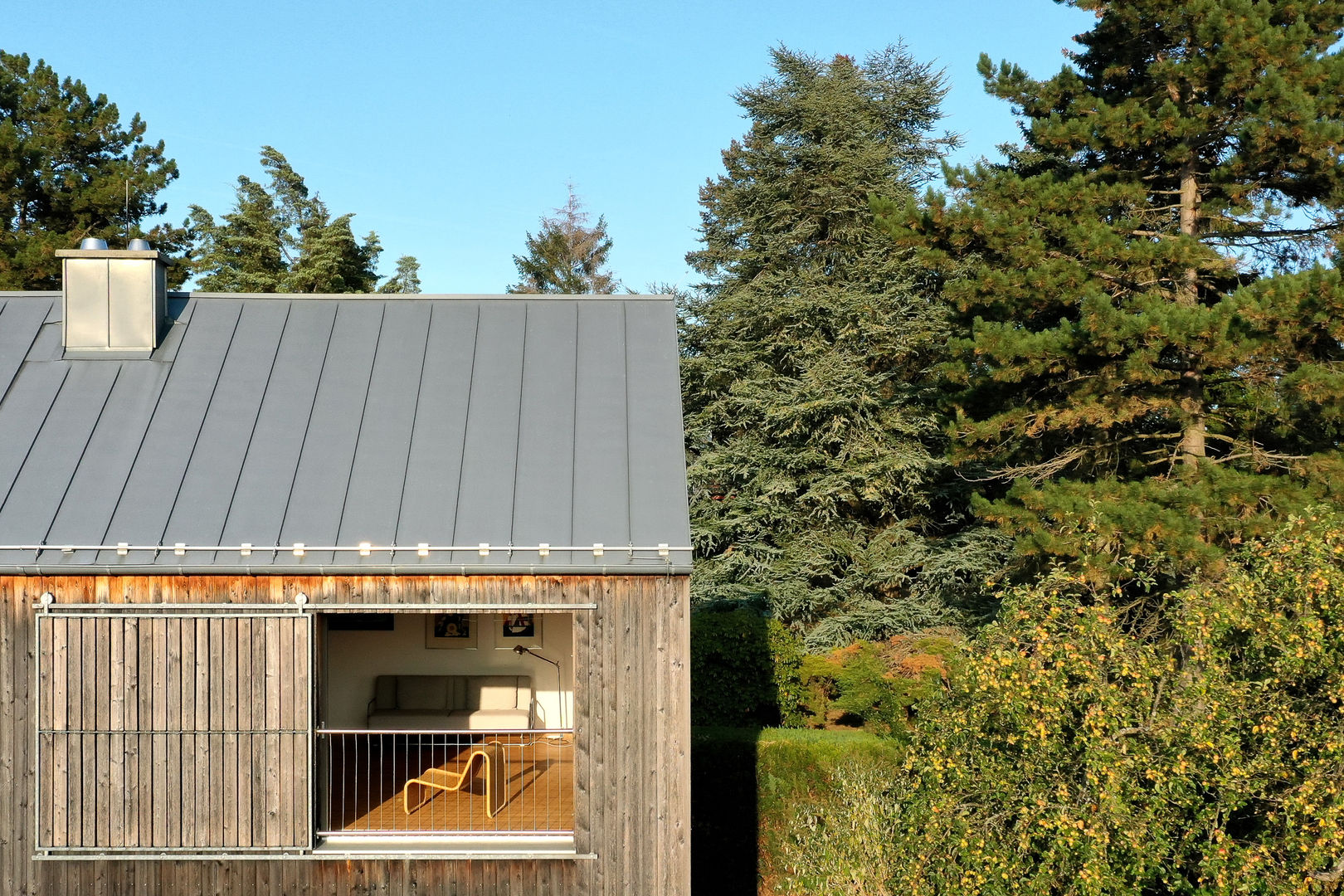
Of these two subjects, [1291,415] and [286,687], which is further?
[1291,415]

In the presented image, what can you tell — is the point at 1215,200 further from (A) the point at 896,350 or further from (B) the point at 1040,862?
(B) the point at 1040,862

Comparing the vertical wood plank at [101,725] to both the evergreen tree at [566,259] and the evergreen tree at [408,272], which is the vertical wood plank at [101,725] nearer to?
the evergreen tree at [566,259]

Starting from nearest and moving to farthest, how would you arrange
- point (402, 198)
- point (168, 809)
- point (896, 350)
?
point (168, 809) → point (896, 350) → point (402, 198)

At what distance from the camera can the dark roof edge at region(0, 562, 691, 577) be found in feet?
23.4

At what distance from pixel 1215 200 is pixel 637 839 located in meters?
10.4

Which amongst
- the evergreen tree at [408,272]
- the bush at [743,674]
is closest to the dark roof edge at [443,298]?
the bush at [743,674]

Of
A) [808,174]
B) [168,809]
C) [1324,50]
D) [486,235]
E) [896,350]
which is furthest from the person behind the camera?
[486,235]

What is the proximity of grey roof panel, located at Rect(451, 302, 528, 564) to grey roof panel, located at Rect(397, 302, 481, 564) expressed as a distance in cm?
6

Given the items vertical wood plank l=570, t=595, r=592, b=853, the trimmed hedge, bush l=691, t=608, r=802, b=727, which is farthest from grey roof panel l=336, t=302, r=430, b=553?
bush l=691, t=608, r=802, b=727

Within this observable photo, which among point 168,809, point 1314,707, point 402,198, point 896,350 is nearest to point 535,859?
point 168,809

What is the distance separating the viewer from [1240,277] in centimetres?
1295

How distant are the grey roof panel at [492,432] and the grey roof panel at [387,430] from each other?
494 millimetres

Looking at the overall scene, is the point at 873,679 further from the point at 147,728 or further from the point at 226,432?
the point at 147,728

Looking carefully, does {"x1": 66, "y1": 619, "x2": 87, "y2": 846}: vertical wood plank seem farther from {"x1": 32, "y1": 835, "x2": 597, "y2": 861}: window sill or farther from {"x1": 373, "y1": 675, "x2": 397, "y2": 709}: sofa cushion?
{"x1": 373, "y1": 675, "x2": 397, "y2": 709}: sofa cushion
